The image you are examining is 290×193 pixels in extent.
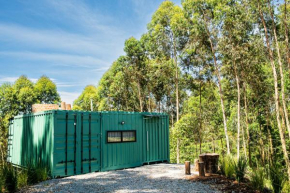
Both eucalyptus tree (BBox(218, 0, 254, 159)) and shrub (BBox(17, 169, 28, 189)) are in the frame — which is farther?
eucalyptus tree (BBox(218, 0, 254, 159))

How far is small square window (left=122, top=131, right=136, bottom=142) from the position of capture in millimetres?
9591

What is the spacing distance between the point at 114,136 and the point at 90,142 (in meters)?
1.08

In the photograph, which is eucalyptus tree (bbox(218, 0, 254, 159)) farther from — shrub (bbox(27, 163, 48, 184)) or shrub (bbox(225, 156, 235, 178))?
shrub (bbox(27, 163, 48, 184))

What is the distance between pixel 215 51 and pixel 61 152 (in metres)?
10.0

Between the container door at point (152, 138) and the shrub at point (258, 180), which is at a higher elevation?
the container door at point (152, 138)

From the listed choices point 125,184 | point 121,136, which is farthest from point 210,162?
point 121,136

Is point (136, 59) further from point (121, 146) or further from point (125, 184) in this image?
point (125, 184)

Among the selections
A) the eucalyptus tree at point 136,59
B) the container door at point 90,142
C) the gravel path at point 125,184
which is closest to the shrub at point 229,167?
the gravel path at point 125,184

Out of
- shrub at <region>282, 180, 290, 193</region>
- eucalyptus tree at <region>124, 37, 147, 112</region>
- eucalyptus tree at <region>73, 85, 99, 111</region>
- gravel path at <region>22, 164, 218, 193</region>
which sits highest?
eucalyptus tree at <region>124, 37, 147, 112</region>

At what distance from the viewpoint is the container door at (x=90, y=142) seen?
332 inches

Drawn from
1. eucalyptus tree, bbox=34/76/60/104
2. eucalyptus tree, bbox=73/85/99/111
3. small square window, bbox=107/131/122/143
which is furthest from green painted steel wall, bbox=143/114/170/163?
eucalyptus tree, bbox=34/76/60/104

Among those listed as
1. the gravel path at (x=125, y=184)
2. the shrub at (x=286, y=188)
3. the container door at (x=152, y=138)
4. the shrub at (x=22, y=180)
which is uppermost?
the container door at (x=152, y=138)

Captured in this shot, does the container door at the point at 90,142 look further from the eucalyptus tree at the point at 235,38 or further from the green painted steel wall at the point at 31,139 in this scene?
the eucalyptus tree at the point at 235,38

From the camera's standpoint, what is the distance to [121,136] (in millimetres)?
9477
